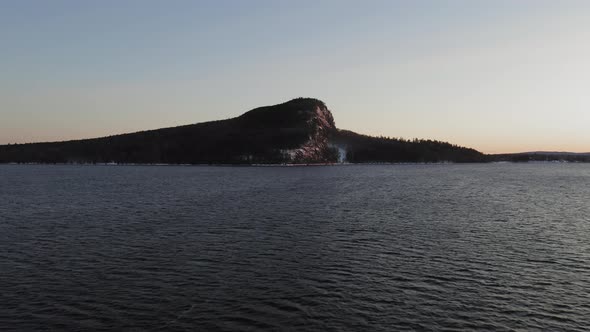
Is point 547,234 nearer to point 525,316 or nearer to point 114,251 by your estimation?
point 525,316

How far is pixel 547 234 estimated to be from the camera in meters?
57.7

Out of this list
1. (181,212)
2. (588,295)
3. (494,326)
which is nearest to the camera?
(494,326)

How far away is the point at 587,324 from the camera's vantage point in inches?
1067

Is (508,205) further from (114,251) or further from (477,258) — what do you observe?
(114,251)

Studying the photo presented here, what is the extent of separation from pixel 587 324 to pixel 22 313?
37485 millimetres

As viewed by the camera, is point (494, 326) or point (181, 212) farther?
point (181, 212)

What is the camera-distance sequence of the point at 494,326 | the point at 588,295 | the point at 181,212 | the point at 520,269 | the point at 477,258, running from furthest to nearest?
the point at 181,212 < the point at 477,258 < the point at 520,269 < the point at 588,295 < the point at 494,326

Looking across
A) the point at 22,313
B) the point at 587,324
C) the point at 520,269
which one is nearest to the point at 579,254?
the point at 520,269

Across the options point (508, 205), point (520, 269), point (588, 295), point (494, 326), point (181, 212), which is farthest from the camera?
point (508, 205)

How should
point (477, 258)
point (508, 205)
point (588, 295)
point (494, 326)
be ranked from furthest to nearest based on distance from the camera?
1. point (508, 205)
2. point (477, 258)
3. point (588, 295)
4. point (494, 326)

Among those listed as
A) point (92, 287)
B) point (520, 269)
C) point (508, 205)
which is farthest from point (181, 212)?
point (508, 205)

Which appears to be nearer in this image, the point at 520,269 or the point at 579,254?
the point at 520,269

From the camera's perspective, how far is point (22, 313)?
28.0 meters

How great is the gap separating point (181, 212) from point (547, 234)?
199 ft
